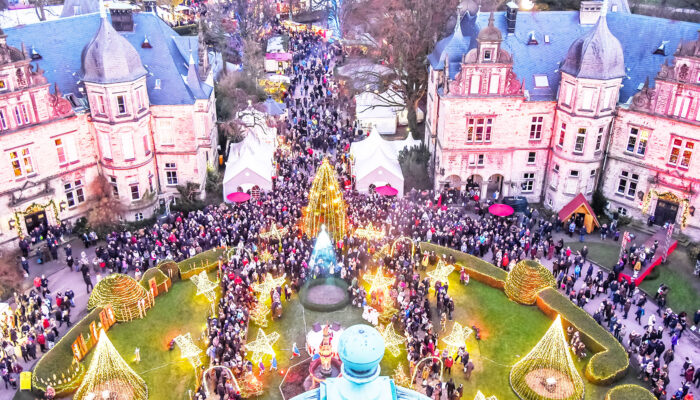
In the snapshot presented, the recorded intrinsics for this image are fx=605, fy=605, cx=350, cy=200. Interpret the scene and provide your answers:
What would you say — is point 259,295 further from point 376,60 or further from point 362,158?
point 376,60

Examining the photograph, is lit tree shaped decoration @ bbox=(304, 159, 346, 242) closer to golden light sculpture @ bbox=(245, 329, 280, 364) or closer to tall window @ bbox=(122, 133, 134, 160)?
golden light sculpture @ bbox=(245, 329, 280, 364)

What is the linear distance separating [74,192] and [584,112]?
122 feet

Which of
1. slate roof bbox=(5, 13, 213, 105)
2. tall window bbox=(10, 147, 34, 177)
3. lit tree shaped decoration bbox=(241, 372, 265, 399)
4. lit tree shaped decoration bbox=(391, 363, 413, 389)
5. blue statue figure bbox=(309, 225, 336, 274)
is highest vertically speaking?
slate roof bbox=(5, 13, 213, 105)

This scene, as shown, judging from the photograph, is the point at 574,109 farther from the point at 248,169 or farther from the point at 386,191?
the point at 248,169

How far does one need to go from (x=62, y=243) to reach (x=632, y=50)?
43.5 meters

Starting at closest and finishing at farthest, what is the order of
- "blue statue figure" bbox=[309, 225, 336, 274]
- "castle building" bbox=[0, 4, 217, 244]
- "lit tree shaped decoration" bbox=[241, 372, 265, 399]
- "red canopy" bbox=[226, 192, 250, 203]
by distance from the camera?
1. "lit tree shaped decoration" bbox=[241, 372, 265, 399]
2. "blue statue figure" bbox=[309, 225, 336, 274]
3. "castle building" bbox=[0, 4, 217, 244]
4. "red canopy" bbox=[226, 192, 250, 203]

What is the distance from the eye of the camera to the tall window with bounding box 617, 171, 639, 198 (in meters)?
44.2

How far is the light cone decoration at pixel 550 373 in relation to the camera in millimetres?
28391

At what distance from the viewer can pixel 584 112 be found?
142 ft

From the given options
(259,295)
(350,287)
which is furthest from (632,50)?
(259,295)

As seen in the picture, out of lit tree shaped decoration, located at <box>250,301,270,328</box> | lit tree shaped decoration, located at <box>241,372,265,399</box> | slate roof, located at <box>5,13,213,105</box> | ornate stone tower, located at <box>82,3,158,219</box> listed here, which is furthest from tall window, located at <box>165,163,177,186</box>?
lit tree shaped decoration, located at <box>241,372,265,399</box>

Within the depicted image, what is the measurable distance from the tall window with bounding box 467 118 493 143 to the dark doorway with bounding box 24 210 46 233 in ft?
104

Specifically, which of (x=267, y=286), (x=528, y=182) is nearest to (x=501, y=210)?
(x=528, y=182)

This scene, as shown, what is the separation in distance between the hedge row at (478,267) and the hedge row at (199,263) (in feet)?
44.3
